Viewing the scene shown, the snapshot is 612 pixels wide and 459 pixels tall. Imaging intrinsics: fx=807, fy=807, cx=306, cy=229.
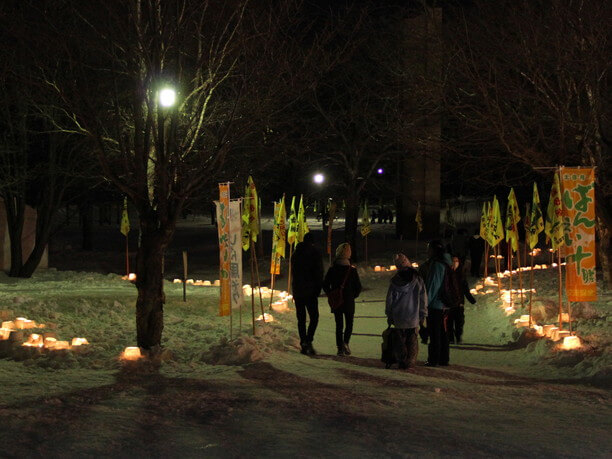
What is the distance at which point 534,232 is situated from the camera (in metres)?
16.9

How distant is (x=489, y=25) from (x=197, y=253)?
75.0ft

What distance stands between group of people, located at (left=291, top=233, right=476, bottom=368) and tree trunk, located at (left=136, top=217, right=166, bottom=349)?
182 cm

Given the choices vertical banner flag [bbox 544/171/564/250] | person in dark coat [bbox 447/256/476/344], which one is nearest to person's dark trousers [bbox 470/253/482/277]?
person in dark coat [bbox 447/256/476/344]

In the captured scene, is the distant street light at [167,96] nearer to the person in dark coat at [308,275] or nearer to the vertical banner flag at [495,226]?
the person in dark coat at [308,275]

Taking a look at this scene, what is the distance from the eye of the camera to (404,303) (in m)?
9.75

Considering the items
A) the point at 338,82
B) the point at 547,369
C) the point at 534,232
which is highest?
the point at 338,82

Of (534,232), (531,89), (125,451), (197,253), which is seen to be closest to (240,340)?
(125,451)

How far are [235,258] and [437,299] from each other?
305 cm

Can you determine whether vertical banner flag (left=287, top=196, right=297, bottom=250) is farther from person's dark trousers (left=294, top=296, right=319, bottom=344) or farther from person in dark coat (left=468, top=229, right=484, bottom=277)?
person's dark trousers (left=294, top=296, right=319, bottom=344)

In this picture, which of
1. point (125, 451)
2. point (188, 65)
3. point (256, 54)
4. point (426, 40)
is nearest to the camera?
point (125, 451)

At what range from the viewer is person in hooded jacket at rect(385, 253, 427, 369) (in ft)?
31.8

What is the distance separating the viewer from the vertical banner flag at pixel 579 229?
1084 centimetres

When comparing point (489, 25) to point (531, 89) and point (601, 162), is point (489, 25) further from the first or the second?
point (601, 162)

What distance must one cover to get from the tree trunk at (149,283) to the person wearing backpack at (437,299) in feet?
11.5
